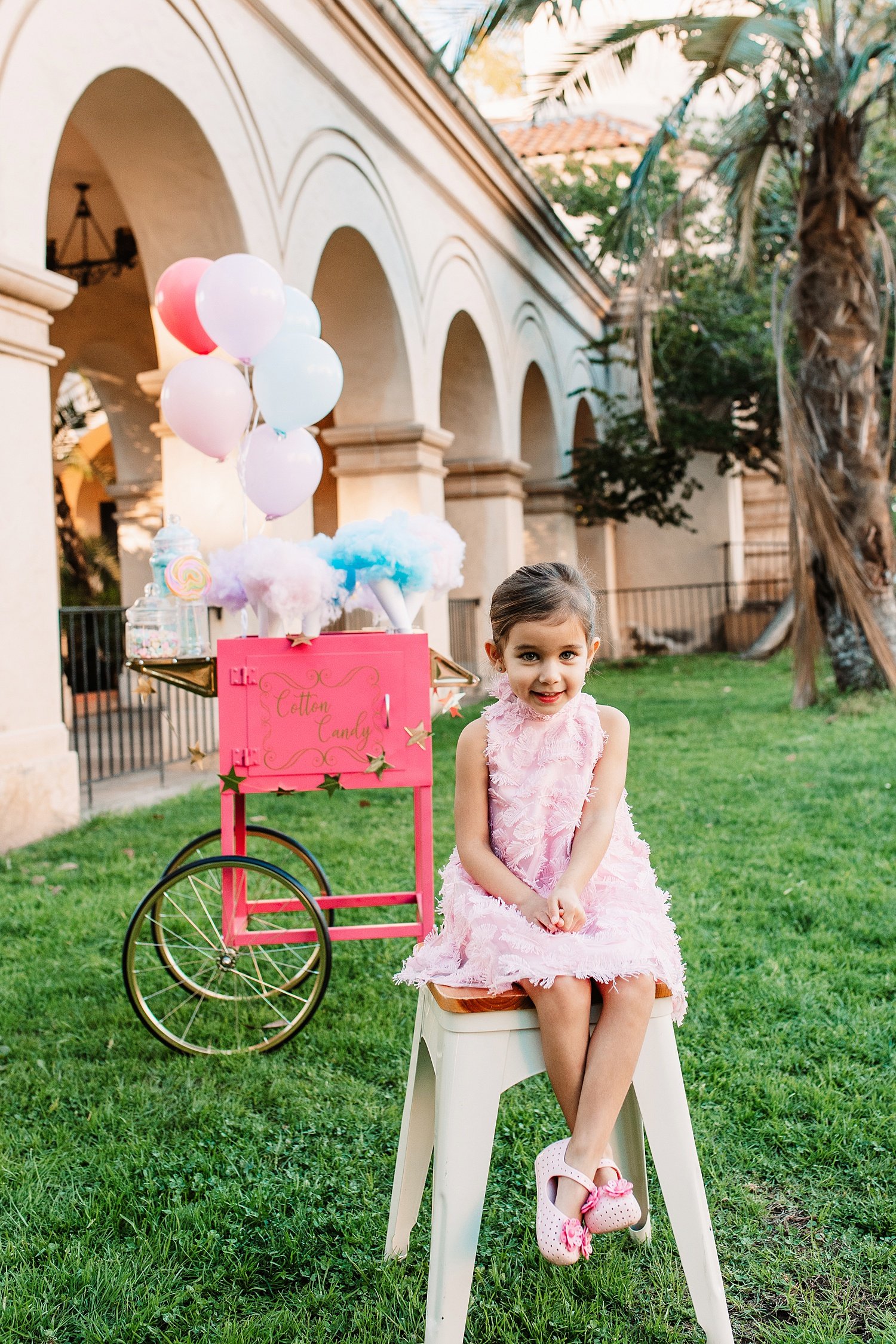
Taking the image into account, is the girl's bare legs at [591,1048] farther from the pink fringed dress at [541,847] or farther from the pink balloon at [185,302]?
the pink balloon at [185,302]

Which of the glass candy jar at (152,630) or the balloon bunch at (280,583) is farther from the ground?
the balloon bunch at (280,583)

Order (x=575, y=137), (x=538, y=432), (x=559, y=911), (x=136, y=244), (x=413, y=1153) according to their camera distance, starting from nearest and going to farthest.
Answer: (x=559, y=911)
(x=413, y=1153)
(x=136, y=244)
(x=538, y=432)
(x=575, y=137)

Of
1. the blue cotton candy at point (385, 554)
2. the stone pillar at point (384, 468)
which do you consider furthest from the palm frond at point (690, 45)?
the blue cotton candy at point (385, 554)

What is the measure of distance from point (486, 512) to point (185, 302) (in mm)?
9880

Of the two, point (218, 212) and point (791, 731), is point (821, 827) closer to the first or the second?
point (791, 731)

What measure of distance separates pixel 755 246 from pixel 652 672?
21.5 feet

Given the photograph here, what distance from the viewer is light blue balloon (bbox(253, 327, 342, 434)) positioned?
373 cm

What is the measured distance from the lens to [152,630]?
3203mm

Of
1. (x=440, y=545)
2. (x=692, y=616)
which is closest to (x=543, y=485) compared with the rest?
(x=692, y=616)

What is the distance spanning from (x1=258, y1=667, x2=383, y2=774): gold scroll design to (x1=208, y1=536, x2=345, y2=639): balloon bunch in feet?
0.47

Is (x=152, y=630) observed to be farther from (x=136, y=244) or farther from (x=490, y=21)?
(x=136, y=244)

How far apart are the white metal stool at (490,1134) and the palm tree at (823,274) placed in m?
7.44

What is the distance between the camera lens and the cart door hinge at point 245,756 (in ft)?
10.5

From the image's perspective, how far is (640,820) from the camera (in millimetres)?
5672
